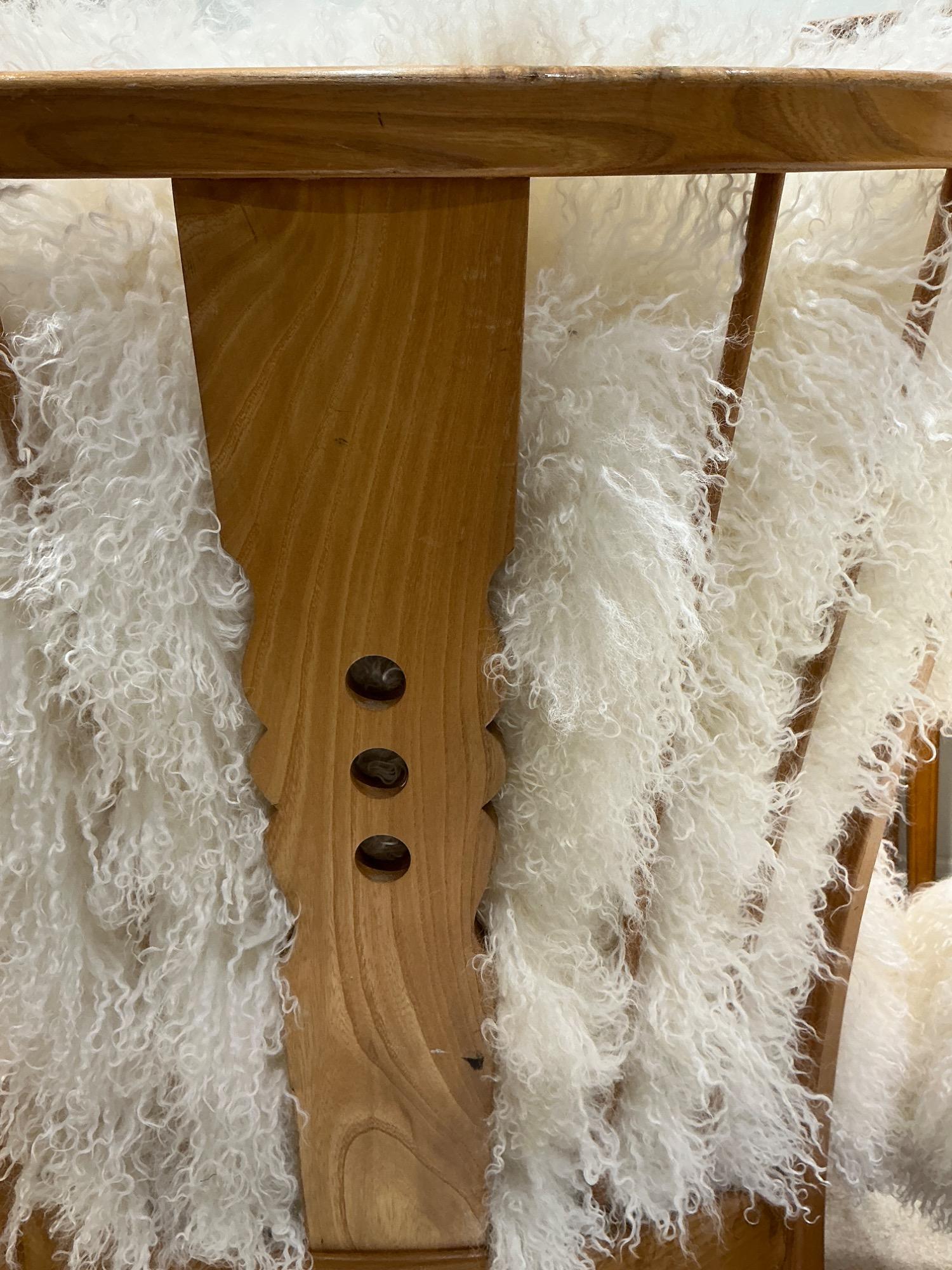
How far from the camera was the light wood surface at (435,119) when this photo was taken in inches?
13.5

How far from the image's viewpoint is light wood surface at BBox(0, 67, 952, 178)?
1.12 feet

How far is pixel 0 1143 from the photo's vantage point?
56cm

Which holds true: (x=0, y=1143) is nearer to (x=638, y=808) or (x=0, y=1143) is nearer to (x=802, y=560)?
(x=638, y=808)

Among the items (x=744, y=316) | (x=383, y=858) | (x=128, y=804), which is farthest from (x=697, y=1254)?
(x=744, y=316)

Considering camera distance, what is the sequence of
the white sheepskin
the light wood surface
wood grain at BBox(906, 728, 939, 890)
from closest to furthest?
the light wood surface < the white sheepskin < wood grain at BBox(906, 728, 939, 890)

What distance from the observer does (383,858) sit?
A: 509 mm

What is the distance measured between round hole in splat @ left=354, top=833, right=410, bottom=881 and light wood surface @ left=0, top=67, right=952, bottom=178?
1.01 feet

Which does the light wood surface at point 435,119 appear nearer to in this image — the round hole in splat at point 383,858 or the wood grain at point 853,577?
the wood grain at point 853,577

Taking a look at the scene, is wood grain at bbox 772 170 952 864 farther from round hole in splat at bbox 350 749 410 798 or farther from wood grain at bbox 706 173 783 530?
round hole in splat at bbox 350 749 410 798

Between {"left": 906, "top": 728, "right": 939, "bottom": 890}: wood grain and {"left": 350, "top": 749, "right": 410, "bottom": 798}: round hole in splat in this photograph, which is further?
{"left": 906, "top": 728, "right": 939, "bottom": 890}: wood grain

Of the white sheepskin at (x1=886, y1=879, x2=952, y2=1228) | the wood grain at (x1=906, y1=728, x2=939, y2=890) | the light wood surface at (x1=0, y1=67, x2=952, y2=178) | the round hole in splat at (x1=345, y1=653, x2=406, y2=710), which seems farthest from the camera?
the wood grain at (x1=906, y1=728, x2=939, y2=890)

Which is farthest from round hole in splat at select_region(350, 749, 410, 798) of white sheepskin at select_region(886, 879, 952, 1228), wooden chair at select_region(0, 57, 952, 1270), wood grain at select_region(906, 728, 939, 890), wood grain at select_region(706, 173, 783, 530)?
wood grain at select_region(906, 728, 939, 890)

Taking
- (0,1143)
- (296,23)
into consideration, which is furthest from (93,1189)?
(296,23)

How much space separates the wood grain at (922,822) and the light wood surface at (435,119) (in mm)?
825
